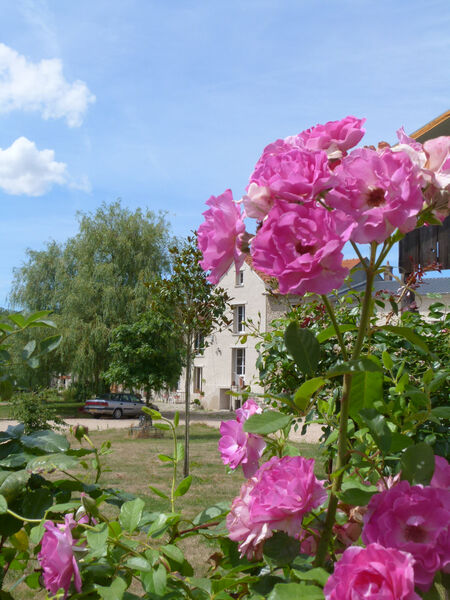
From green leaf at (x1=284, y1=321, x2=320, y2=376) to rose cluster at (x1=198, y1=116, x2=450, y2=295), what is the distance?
0.12m

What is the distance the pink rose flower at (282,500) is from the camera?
31.1 inches

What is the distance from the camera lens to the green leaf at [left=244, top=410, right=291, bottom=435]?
78 centimetres

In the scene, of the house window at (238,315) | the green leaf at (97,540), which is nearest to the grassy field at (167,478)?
the green leaf at (97,540)

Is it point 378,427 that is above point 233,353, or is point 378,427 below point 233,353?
below

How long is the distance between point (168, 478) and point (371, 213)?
9.45 m

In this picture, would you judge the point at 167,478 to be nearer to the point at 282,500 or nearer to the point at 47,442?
the point at 47,442

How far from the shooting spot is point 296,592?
2.24 ft

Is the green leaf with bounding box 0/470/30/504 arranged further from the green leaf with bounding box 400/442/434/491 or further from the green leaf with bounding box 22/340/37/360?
the green leaf with bounding box 400/442/434/491

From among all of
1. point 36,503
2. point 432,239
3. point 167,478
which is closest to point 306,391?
point 36,503

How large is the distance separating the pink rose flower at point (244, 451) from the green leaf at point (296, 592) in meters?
0.29

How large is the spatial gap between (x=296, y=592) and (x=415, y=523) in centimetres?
18

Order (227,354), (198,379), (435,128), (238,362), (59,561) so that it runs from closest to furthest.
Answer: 1. (59,561)
2. (435,128)
3. (238,362)
4. (227,354)
5. (198,379)

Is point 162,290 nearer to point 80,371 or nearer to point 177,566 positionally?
point 177,566

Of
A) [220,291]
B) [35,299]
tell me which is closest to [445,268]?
[220,291]
